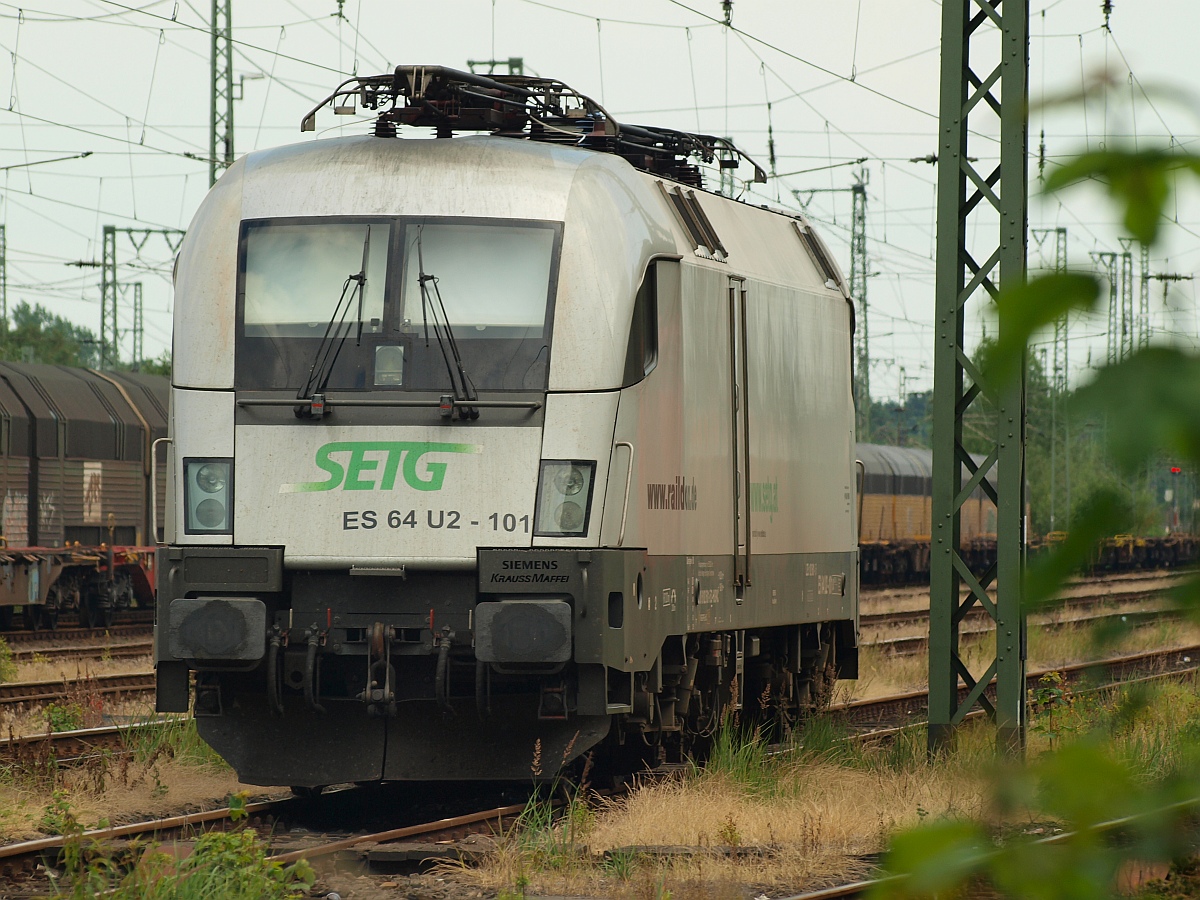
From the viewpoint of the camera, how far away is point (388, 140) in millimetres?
9641

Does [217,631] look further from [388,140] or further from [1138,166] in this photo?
[1138,166]

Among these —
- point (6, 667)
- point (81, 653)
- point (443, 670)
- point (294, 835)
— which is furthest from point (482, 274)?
point (81, 653)

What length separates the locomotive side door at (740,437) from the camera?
1062cm

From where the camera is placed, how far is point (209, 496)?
902cm

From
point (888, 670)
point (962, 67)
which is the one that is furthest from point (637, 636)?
point (888, 670)

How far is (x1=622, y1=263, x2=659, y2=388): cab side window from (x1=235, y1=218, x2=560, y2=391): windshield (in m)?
0.43

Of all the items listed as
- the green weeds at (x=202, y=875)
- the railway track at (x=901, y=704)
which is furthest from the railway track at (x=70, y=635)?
the green weeds at (x=202, y=875)

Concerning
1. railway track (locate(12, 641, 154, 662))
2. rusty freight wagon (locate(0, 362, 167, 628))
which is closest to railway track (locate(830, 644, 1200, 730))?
railway track (locate(12, 641, 154, 662))

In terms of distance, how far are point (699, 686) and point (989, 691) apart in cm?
726

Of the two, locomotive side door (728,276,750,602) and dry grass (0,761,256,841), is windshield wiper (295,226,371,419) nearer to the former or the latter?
dry grass (0,761,256,841)

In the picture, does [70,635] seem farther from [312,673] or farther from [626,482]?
[626,482]

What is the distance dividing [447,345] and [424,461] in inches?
23.6

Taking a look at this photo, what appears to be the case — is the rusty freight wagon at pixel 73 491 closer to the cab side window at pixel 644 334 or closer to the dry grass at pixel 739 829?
the dry grass at pixel 739 829

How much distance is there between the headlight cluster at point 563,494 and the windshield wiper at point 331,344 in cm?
118
